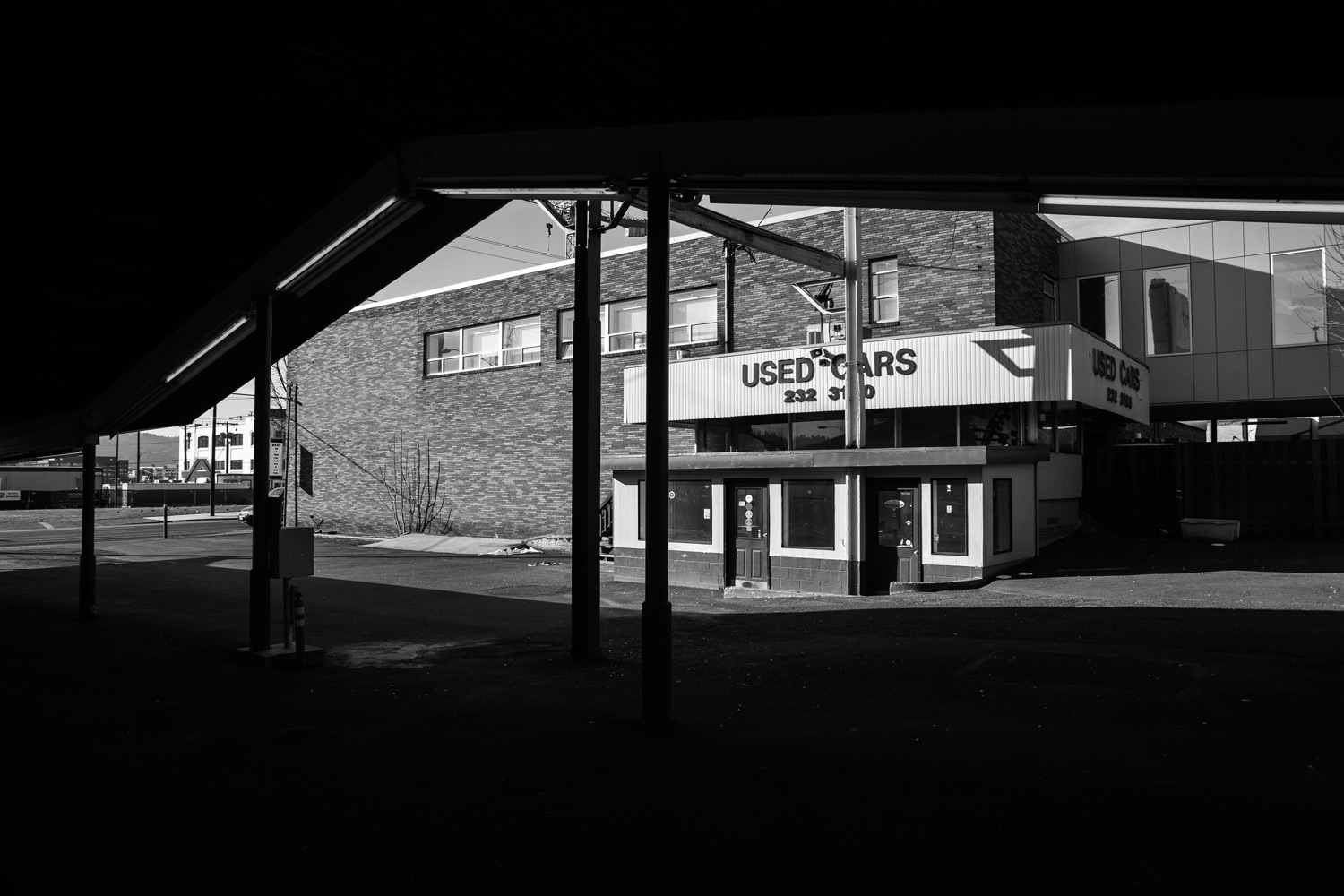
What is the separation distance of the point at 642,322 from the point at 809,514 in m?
11.0

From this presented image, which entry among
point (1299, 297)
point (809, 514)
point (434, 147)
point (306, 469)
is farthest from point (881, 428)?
point (306, 469)

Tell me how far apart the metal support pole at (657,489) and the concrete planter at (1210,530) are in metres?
17.6

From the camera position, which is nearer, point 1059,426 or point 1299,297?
point 1059,426

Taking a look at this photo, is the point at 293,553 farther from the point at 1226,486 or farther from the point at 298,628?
the point at 1226,486

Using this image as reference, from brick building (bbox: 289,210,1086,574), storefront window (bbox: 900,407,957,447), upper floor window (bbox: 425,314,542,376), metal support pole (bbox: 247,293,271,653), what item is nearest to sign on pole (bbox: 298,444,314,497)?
brick building (bbox: 289,210,1086,574)

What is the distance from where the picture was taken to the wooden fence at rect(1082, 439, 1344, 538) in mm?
20891

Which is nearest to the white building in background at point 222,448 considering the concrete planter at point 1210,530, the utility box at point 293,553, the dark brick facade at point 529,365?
the dark brick facade at point 529,365

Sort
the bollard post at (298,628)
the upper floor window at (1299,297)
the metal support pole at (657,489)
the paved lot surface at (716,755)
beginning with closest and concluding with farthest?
the paved lot surface at (716,755) < the metal support pole at (657,489) < the bollard post at (298,628) < the upper floor window at (1299,297)

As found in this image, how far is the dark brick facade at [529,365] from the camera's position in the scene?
904 inches

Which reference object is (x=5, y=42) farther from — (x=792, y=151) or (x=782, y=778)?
(x=782, y=778)

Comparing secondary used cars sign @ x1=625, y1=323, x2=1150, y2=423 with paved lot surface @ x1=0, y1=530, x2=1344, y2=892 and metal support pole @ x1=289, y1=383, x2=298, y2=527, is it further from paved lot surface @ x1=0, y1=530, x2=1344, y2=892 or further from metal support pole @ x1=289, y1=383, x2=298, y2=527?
metal support pole @ x1=289, y1=383, x2=298, y2=527

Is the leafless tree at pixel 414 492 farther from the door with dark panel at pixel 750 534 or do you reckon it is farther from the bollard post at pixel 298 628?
the bollard post at pixel 298 628

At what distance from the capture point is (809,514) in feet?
64.4

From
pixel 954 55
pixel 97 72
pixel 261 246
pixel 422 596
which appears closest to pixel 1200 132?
pixel 954 55
